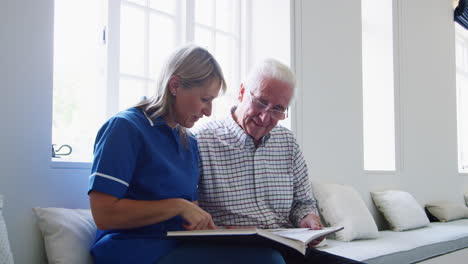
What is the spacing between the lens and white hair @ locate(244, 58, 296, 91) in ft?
7.11

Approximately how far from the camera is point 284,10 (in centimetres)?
319

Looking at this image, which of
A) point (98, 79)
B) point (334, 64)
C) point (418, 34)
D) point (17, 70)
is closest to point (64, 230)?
point (17, 70)

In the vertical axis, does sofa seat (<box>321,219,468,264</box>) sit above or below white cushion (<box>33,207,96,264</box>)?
below

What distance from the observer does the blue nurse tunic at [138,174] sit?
4.45ft

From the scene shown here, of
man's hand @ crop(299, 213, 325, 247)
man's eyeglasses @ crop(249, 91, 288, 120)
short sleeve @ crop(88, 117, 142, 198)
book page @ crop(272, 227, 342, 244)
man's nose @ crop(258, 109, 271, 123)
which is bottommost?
man's hand @ crop(299, 213, 325, 247)

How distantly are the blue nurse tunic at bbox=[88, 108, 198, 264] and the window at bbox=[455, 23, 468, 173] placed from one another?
18.5 feet

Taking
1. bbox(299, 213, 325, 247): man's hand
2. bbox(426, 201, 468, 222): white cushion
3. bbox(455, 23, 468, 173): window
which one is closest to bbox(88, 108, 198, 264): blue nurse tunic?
bbox(299, 213, 325, 247): man's hand

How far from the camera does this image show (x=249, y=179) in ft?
6.90

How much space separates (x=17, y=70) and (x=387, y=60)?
342 centimetres

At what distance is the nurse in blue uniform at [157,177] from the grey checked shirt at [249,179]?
1.22 feet

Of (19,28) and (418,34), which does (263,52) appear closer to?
(19,28)

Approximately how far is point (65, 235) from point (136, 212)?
47cm

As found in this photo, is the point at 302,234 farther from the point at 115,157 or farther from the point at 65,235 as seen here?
the point at 65,235

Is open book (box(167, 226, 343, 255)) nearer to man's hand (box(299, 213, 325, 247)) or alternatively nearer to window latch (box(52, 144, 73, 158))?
man's hand (box(299, 213, 325, 247))
